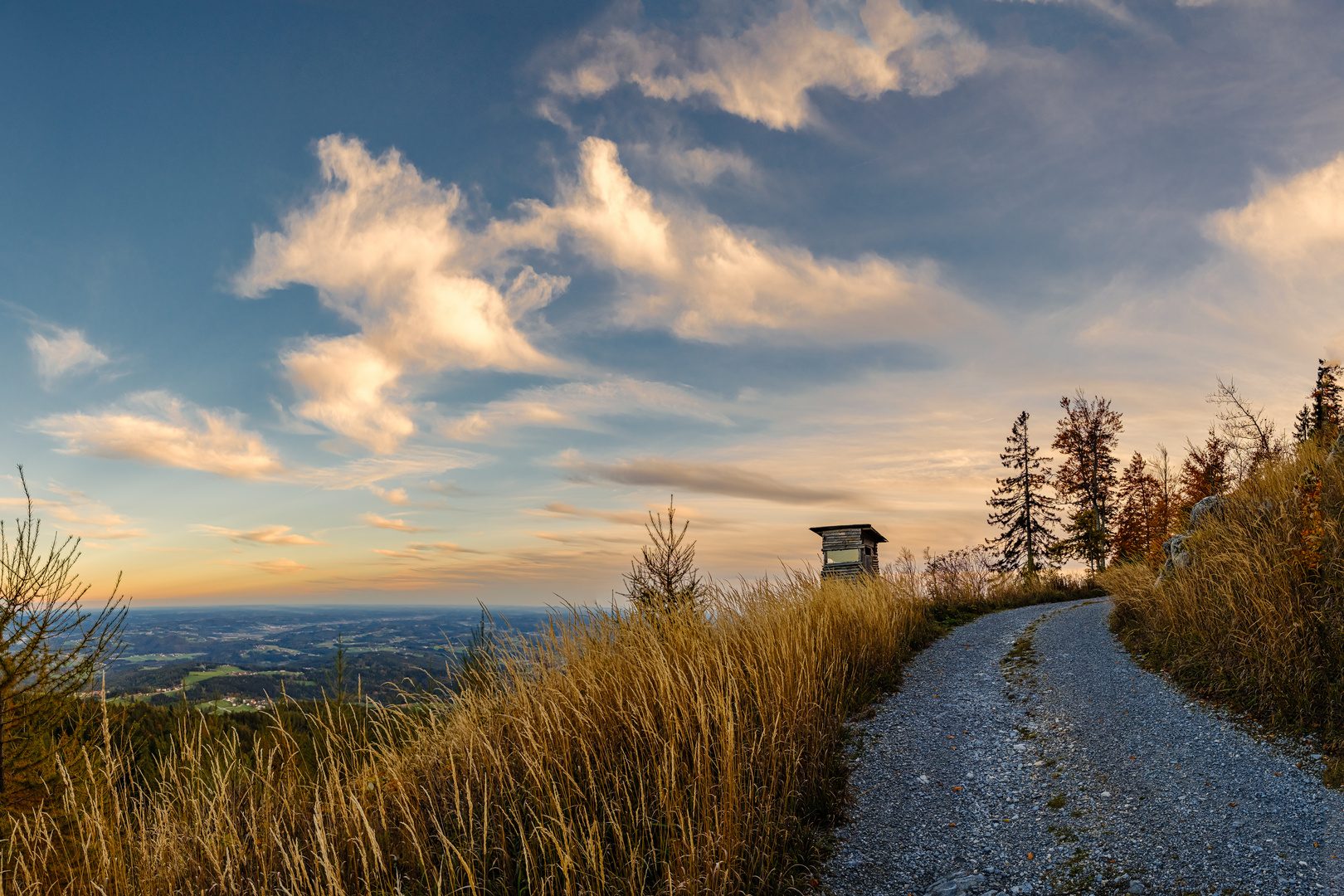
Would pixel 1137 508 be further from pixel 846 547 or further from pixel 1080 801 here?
pixel 1080 801

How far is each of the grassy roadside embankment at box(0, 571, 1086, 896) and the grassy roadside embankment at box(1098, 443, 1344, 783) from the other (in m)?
4.74

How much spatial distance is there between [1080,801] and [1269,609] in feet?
11.9

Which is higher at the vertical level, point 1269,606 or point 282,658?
point 1269,606

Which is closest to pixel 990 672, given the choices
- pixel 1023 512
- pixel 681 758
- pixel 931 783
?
pixel 931 783

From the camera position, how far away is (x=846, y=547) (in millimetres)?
23859

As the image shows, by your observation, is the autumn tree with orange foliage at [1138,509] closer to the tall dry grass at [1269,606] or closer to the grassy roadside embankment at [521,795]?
the tall dry grass at [1269,606]

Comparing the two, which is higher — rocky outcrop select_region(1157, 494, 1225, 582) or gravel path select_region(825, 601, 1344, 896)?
rocky outcrop select_region(1157, 494, 1225, 582)

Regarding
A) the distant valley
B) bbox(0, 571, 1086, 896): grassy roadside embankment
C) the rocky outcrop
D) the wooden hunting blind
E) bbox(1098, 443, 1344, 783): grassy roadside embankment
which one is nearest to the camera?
bbox(0, 571, 1086, 896): grassy roadside embankment

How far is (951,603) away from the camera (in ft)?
54.5

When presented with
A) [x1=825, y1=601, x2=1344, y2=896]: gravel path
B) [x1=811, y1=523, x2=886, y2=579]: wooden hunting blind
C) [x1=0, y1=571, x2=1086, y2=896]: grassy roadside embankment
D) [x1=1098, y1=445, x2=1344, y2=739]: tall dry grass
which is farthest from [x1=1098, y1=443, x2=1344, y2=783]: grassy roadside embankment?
[x1=811, y1=523, x2=886, y2=579]: wooden hunting blind

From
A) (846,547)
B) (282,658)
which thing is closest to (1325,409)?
(846,547)

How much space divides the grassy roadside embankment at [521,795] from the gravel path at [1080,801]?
707 millimetres

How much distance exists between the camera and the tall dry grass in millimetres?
6539

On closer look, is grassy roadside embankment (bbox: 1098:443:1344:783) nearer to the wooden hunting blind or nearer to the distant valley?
the distant valley
